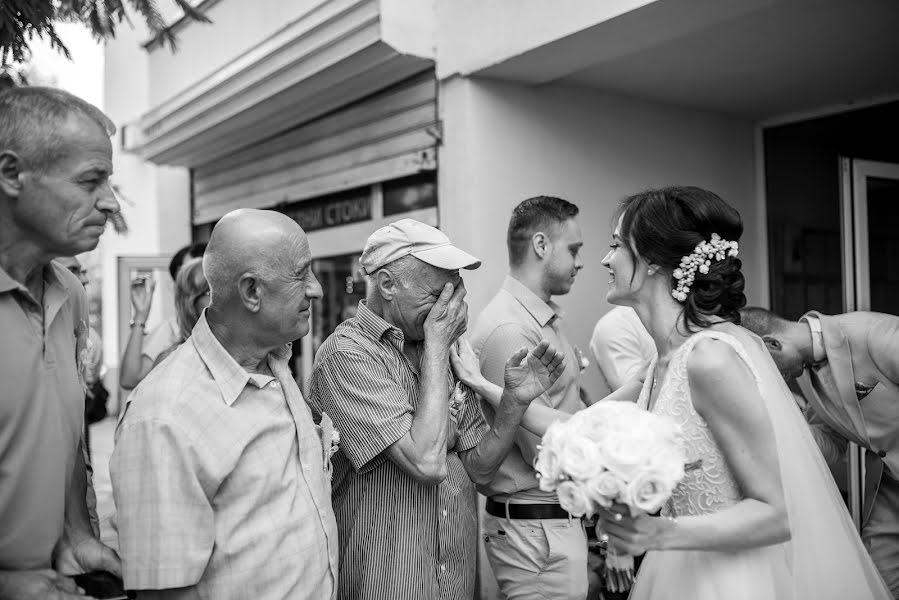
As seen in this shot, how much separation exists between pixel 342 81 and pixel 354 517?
14.2 ft

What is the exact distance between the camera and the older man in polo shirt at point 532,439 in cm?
353

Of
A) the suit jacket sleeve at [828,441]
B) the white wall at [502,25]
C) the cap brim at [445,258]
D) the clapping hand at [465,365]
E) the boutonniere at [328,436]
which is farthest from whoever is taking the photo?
the white wall at [502,25]

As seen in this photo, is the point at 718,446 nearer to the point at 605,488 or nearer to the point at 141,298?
the point at 605,488

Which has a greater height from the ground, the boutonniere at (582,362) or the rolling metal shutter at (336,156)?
the rolling metal shutter at (336,156)

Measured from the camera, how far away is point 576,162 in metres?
5.91

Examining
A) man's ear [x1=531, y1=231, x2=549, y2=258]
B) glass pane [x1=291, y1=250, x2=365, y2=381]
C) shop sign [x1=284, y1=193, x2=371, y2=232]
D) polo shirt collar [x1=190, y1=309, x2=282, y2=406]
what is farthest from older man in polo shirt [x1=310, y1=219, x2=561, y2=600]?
glass pane [x1=291, y1=250, x2=365, y2=381]

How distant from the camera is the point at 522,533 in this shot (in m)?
3.57

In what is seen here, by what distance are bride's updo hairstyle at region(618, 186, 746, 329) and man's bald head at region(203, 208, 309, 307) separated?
1088 mm

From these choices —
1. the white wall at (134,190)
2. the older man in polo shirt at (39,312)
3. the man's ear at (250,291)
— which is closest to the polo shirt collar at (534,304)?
the man's ear at (250,291)

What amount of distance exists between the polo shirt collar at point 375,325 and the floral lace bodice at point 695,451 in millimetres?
927

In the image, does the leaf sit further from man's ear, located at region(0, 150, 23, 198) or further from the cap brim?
the cap brim

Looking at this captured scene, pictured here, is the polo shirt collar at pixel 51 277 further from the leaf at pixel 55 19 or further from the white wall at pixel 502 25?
the white wall at pixel 502 25

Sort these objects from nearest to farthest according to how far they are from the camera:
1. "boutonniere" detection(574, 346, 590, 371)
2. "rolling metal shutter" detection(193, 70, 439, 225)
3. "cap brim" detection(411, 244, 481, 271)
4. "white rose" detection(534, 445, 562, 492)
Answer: "white rose" detection(534, 445, 562, 492)
"cap brim" detection(411, 244, 481, 271)
"boutonniere" detection(574, 346, 590, 371)
"rolling metal shutter" detection(193, 70, 439, 225)

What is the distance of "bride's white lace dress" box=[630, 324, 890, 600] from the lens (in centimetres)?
232
